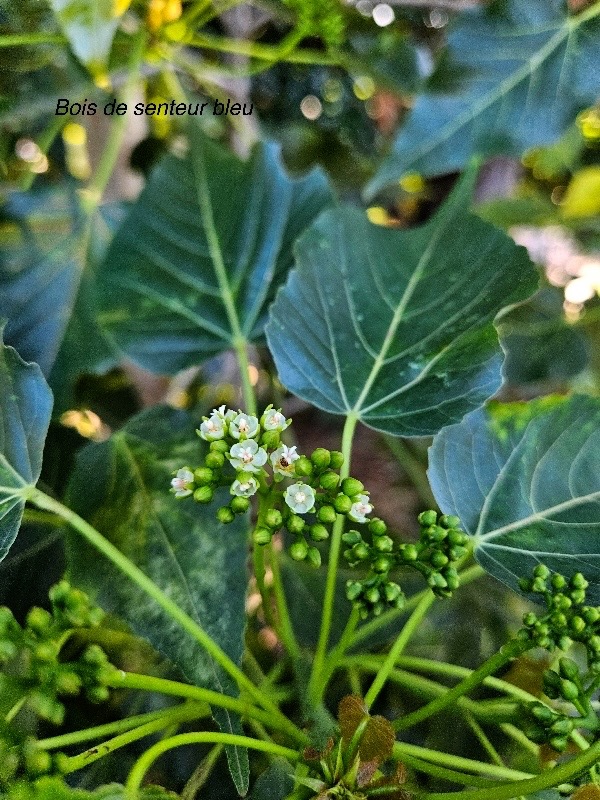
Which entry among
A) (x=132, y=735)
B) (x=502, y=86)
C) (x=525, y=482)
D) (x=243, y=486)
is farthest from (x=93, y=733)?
(x=502, y=86)

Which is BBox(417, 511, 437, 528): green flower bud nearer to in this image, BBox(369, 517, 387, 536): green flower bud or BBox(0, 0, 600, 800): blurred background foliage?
BBox(369, 517, 387, 536): green flower bud

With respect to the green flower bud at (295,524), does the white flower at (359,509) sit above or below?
below

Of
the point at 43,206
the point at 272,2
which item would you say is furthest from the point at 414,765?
the point at 272,2

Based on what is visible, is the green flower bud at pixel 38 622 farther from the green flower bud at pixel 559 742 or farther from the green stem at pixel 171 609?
the green flower bud at pixel 559 742

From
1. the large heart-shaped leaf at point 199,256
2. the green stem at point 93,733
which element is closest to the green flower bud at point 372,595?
the green stem at point 93,733

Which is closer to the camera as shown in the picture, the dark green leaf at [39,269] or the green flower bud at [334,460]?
the green flower bud at [334,460]

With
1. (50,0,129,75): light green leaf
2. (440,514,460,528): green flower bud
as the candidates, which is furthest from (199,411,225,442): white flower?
(50,0,129,75): light green leaf

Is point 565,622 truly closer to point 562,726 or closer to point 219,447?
point 562,726

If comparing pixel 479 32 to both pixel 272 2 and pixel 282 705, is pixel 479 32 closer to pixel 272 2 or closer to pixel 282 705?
pixel 272 2
